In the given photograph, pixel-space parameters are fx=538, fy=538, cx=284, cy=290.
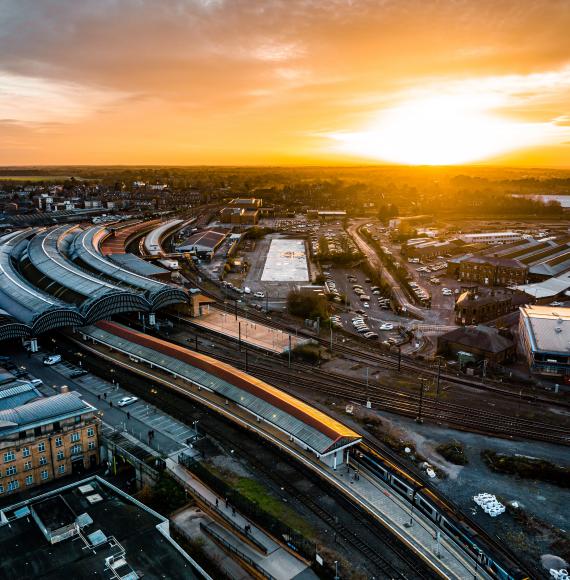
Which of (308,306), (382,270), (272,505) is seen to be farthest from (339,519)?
(382,270)

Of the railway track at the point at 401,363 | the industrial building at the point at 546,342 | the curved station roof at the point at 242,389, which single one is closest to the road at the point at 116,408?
the curved station roof at the point at 242,389

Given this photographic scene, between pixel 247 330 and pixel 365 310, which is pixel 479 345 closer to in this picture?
pixel 365 310

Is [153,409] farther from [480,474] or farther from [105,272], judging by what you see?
[105,272]

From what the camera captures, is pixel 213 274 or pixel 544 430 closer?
pixel 544 430

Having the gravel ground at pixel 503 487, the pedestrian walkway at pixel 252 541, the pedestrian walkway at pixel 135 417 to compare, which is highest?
the pedestrian walkway at pixel 135 417

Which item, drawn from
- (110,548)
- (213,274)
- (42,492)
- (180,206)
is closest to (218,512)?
(110,548)

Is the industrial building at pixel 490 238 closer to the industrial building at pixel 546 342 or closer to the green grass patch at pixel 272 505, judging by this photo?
the industrial building at pixel 546 342
